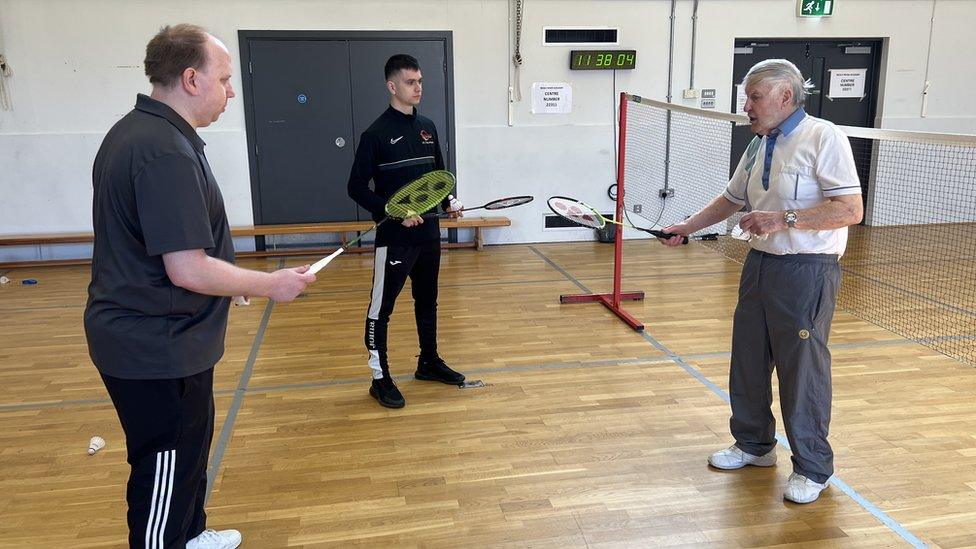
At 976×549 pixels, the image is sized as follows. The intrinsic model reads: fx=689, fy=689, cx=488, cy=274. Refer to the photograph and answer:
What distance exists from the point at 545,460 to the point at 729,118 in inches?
109

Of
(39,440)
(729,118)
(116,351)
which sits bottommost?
(39,440)

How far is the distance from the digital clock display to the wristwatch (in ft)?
21.3

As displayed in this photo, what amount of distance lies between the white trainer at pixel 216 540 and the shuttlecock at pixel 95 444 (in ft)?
4.05

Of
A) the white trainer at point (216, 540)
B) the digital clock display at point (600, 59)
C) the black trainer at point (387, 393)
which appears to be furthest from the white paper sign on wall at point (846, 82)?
the white trainer at point (216, 540)

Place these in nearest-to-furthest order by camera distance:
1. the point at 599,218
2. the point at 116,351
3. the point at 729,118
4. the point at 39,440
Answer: the point at 116,351
the point at 39,440
the point at 599,218
the point at 729,118

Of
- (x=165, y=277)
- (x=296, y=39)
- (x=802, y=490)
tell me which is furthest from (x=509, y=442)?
(x=296, y=39)

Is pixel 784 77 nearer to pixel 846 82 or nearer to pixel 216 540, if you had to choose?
pixel 216 540

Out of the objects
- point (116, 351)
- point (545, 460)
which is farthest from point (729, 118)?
point (116, 351)

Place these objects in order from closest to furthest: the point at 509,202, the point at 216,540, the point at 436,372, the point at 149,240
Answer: the point at 149,240 → the point at 216,540 → the point at 436,372 → the point at 509,202

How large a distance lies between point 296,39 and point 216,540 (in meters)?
6.92

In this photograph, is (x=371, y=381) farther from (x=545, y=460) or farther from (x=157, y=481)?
(x=157, y=481)

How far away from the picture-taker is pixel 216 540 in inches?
107

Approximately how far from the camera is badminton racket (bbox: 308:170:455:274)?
3.78 meters

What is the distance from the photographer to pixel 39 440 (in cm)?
375
